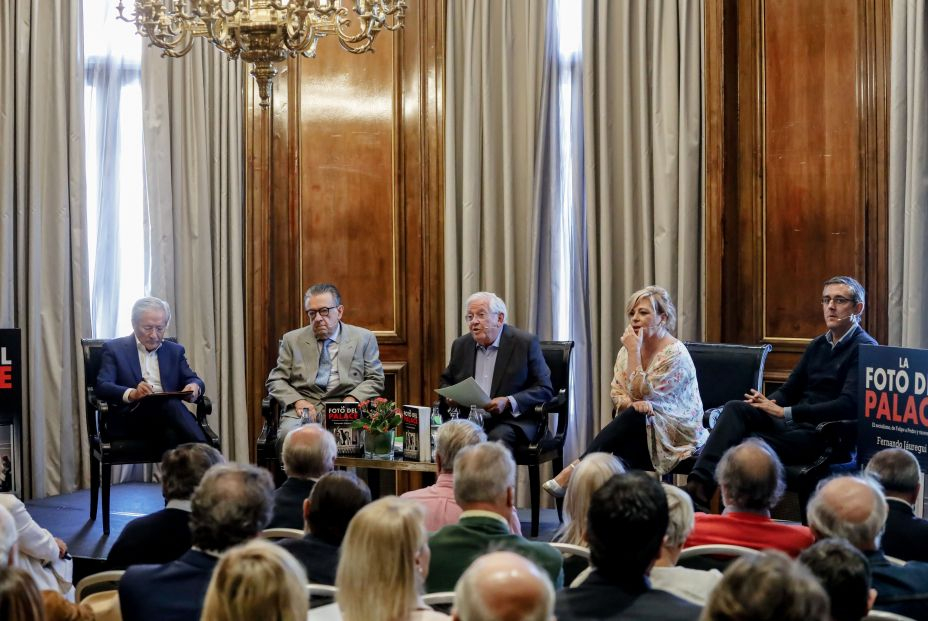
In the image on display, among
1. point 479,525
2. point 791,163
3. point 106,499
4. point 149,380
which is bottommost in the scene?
point 106,499

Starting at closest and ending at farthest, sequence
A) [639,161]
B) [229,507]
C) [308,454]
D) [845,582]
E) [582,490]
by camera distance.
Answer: [845,582]
[229,507]
[582,490]
[308,454]
[639,161]

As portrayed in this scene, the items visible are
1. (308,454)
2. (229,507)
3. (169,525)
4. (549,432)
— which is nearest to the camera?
(229,507)

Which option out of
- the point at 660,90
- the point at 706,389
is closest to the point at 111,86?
the point at 660,90

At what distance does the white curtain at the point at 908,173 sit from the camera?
18.7 feet

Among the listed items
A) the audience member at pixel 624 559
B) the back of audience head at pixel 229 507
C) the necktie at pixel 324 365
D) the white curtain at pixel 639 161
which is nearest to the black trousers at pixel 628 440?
the white curtain at pixel 639 161

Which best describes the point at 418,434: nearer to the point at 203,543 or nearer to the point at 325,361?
the point at 325,361

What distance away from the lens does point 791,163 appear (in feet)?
20.6

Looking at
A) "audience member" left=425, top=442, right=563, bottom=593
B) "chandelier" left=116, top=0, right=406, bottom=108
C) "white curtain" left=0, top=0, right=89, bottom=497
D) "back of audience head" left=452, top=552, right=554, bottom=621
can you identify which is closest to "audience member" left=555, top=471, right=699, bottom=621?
Answer: "audience member" left=425, top=442, right=563, bottom=593

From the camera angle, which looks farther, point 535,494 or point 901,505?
point 535,494

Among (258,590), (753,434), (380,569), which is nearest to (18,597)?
(258,590)

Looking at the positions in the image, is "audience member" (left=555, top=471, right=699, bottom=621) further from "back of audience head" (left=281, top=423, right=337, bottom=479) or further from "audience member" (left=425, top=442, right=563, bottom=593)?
"back of audience head" (left=281, top=423, right=337, bottom=479)

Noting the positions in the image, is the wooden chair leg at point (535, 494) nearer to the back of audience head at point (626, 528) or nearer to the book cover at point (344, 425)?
the book cover at point (344, 425)

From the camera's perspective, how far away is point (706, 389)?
598cm

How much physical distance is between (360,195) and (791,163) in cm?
246
